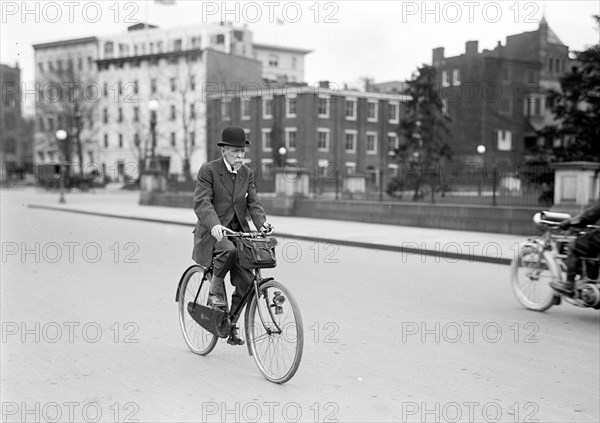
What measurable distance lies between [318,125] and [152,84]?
80.8 feet

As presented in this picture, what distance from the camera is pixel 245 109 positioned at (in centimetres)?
6800

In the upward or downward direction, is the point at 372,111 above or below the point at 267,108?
below

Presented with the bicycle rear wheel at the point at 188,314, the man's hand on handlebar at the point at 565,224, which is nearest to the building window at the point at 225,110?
the man's hand on handlebar at the point at 565,224

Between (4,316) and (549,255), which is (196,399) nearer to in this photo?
(4,316)

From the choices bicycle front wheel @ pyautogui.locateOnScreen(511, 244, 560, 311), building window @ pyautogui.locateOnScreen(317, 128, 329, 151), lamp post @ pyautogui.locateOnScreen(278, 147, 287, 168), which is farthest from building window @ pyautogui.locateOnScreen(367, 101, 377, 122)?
bicycle front wheel @ pyautogui.locateOnScreen(511, 244, 560, 311)

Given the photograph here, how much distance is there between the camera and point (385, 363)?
616 cm

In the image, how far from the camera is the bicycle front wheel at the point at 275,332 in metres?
5.30

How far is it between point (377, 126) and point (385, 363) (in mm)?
62024

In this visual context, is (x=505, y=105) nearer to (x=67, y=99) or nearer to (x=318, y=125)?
(x=318, y=125)

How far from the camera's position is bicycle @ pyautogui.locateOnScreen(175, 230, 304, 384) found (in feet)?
17.6

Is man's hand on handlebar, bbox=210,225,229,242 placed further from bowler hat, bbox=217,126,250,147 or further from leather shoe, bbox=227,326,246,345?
leather shoe, bbox=227,326,246,345

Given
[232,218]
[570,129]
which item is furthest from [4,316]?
[570,129]

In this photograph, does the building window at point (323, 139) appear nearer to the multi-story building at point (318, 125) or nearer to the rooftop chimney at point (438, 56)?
the multi-story building at point (318, 125)

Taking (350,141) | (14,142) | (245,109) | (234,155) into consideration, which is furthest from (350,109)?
(234,155)
